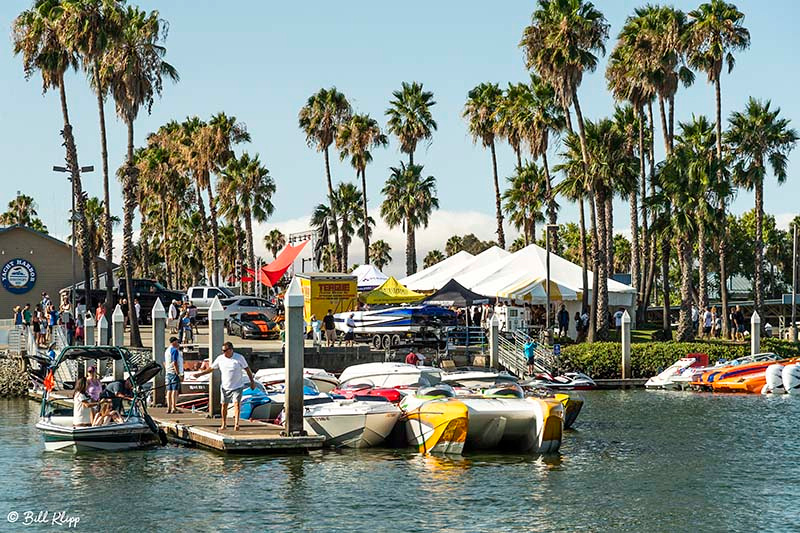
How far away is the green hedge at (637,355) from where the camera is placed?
50188mm

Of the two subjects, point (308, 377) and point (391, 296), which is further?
point (391, 296)

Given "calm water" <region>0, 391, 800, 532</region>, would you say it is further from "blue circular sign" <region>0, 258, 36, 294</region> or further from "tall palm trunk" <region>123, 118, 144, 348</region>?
"blue circular sign" <region>0, 258, 36, 294</region>

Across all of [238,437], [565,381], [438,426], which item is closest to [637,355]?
[565,381]

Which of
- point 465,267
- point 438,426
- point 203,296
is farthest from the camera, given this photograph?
point 465,267

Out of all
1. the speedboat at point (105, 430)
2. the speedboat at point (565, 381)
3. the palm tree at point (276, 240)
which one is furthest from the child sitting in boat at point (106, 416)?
the palm tree at point (276, 240)

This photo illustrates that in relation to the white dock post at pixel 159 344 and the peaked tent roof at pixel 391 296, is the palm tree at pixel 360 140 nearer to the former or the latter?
the peaked tent roof at pixel 391 296

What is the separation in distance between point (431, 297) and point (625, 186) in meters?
12.5

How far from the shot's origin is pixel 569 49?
57.9m

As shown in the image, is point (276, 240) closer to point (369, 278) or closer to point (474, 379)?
point (369, 278)

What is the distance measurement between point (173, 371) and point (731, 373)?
24.3 m

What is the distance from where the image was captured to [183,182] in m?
92.3

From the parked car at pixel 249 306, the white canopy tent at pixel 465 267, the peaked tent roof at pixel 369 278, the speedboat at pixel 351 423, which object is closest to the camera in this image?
the speedboat at pixel 351 423

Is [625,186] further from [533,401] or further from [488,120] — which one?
[533,401]

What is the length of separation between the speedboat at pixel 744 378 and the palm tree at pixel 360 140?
1488 inches
